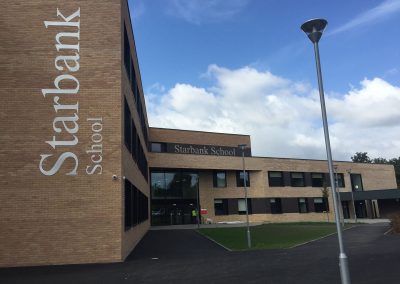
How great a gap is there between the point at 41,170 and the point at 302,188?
150 ft

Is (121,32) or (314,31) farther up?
(121,32)

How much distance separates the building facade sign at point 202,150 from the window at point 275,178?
5004mm

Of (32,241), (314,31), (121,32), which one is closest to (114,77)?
(121,32)

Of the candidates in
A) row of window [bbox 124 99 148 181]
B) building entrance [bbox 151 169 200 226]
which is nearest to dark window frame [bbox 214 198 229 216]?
building entrance [bbox 151 169 200 226]

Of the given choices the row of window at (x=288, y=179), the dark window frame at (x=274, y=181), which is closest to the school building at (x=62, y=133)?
the row of window at (x=288, y=179)

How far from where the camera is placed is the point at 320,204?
58125mm

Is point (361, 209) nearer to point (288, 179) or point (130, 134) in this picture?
point (288, 179)

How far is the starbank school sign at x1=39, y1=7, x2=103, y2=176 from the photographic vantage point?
15852mm

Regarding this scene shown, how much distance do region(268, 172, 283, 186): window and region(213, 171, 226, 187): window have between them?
6316mm

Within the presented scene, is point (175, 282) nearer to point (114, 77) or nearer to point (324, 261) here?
point (324, 261)

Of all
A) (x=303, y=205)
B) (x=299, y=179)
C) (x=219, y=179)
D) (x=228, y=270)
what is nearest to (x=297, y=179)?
(x=299, y=179)

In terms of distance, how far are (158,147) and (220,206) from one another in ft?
34.2

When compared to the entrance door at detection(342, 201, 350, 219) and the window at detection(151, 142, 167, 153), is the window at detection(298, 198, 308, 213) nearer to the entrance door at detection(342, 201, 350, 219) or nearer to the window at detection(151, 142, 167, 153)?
the entrance door at detection(342, 201, 350, 219)

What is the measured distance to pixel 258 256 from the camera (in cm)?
Result: 1639
